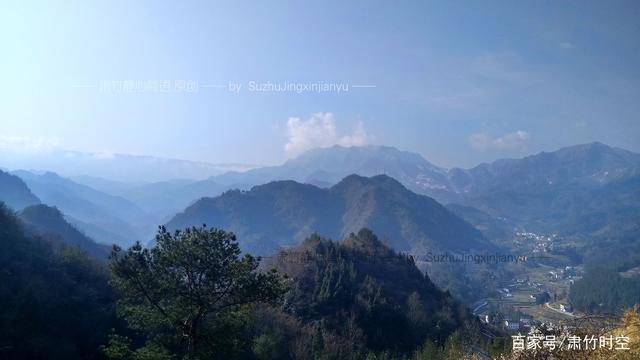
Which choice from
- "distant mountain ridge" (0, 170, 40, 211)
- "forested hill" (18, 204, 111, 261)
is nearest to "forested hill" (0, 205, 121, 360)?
"forested hill" (18, 204, 111, 261)

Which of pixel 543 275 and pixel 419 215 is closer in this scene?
pixel 543 275

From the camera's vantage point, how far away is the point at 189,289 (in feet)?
34.3

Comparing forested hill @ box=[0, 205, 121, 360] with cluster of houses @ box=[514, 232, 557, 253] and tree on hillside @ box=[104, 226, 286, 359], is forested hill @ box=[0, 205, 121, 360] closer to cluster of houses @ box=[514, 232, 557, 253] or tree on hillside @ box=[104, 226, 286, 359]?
tree on hillside @ box=[104, 226, 286, 359]

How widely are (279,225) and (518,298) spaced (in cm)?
8357

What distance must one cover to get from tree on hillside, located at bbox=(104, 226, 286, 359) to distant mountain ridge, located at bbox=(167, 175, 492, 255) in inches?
4758

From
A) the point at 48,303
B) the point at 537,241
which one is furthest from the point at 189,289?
the point at 537,241

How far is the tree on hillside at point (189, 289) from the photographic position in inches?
407

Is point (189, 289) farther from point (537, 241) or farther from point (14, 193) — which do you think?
point (537, 241)

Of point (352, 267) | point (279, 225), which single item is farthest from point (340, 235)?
point (352, 267)

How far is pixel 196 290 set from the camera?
10430 millimetres

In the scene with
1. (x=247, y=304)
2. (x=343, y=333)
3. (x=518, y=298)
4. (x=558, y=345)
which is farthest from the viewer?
(x=518, y=298)

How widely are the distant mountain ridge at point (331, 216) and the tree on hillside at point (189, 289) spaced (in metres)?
121

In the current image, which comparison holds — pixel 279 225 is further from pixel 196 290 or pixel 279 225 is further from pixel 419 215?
pixel 196 290

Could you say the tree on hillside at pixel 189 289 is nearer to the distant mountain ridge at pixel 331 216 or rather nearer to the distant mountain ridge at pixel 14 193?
the distant mountain ridge at pixel 14 193
